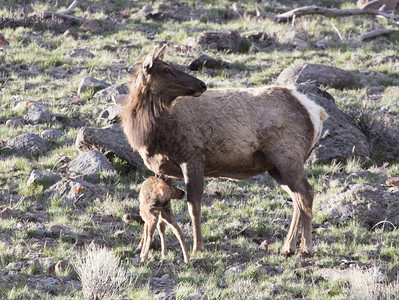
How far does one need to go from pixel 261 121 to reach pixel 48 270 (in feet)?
12.4

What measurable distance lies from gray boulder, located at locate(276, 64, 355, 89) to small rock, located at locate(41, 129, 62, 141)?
6.24 meters

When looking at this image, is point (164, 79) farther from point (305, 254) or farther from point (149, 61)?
point (305, 254)

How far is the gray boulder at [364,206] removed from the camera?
29.9ft

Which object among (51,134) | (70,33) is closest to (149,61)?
(51,134)

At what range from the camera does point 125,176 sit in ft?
35.5

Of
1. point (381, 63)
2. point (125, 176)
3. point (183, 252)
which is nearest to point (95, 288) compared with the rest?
point (183, 252)

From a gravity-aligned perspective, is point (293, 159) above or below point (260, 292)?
above

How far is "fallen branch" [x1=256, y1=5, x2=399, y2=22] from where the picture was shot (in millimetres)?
20844

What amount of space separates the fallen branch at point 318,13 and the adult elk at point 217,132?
13.7 meters

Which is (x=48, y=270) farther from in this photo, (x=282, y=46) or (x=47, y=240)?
(x=282, y=46)

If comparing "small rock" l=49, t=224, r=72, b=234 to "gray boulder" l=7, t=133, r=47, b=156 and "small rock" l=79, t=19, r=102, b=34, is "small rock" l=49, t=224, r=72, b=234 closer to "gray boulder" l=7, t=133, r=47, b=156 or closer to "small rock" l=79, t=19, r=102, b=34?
"gray boulder" l=7, t=133, r=47, b=156

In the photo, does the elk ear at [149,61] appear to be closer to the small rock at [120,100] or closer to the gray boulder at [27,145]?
the small rock at [120,100]

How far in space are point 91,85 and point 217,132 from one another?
7288 mm

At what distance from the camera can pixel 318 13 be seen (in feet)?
71.1
